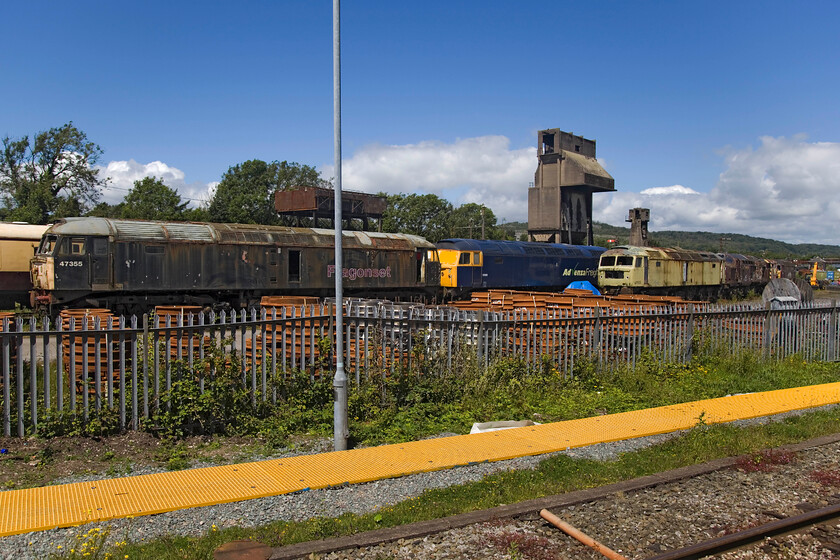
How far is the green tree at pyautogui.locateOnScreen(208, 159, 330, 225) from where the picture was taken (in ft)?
217

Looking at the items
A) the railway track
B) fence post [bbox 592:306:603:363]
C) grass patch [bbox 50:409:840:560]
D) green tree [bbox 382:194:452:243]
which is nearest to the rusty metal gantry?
green tree [bbox 382:194:452:243]

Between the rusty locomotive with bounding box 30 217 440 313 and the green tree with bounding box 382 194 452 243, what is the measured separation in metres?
47.8

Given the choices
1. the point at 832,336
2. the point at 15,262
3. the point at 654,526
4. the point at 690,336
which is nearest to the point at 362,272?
the point at 15,262

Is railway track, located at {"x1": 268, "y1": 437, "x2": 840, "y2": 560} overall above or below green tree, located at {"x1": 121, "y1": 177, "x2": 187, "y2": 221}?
below

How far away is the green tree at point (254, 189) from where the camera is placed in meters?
66.2

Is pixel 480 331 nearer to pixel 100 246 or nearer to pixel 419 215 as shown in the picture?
pixel 100 246

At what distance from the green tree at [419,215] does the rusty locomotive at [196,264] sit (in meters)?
47.8

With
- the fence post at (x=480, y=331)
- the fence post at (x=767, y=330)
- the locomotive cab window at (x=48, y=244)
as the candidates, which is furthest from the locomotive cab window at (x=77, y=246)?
the fence post at (x=767, y=330)

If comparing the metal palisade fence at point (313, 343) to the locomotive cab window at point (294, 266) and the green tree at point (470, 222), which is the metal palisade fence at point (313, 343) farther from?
the green tree at point (470, 222)

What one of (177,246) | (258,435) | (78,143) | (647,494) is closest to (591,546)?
(647,494)

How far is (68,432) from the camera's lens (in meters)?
7.30

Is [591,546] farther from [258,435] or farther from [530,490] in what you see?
[258,435]

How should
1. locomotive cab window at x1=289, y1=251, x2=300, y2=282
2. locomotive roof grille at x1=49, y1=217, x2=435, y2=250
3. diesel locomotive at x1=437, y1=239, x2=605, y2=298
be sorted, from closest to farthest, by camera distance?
locomotive roof grille at x1=49, y1=217, x2=435, y2=250 < locomotive cab window at x1=289, y1=251, x2=300, y2=282 < diesel locomotive at x1=437, y1=239, x2=605, y2=298

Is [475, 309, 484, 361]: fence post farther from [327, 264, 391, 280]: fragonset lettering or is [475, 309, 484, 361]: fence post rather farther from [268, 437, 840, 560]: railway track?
[327, 264, 391, 280]: fragonset lettering
